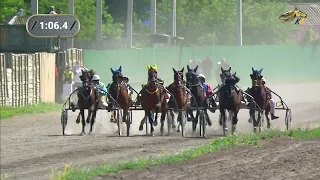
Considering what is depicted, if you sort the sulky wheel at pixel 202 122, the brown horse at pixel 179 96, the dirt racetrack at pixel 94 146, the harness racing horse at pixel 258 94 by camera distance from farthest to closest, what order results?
1. the harness racing horse at pixel 258 94
2. the brown horse at pixel 179 96
3. the sulky wheel at pixel 202 122
4. the dirt racetrack at pixel 94 146

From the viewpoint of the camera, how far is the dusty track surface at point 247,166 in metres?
14.1

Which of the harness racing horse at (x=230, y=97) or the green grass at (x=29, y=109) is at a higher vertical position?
the harness racing horse at (x=230, y=97)

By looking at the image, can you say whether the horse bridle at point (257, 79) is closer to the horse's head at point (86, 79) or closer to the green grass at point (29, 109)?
the horse's head at point (86, 79)

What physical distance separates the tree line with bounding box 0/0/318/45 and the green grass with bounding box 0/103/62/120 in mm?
18539

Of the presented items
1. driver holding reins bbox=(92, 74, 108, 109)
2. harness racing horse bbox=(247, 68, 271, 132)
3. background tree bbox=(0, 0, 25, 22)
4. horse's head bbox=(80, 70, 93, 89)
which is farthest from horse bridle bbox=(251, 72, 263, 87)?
background tree bbox=(0, 0, 25, 22)

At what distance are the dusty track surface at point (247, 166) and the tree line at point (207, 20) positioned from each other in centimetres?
3582

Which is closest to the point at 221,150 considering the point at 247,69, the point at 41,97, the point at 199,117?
the point at 199,117

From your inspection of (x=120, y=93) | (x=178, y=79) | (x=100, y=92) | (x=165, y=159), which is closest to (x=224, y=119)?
(x=178, y=79)

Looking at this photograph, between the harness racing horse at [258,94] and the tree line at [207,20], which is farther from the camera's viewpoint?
the tree line at [207,20]

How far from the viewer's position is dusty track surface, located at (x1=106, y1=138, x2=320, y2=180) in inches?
555

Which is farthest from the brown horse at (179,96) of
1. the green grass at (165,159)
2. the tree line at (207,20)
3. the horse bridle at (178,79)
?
the tree line at (207,20)

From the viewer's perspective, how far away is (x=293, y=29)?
5872 centimetres

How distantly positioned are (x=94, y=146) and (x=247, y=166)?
876 centimetres
